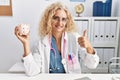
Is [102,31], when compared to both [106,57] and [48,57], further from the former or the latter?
[48,57]

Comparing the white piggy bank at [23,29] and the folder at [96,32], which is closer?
the white piggy bank at [23,29]

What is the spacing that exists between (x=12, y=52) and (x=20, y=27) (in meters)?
1.42

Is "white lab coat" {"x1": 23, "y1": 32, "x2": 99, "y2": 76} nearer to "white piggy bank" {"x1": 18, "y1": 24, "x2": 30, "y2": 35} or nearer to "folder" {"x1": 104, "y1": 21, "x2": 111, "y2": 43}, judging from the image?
"white piggy bank" {"x1": 18, "y1": 24, "x2": 30, "y2": 35}

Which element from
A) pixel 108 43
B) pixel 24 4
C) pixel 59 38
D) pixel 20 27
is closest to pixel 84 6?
pixel 108 43

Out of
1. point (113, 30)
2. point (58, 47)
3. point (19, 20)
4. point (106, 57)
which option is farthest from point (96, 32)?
point (19, 20)

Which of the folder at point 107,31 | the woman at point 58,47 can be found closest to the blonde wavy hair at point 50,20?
the woman at point 58,47

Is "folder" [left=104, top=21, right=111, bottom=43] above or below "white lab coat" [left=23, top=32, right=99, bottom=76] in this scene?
above

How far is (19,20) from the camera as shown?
2525 mm

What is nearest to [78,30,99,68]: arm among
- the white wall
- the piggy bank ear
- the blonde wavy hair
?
the blonde wavy hair

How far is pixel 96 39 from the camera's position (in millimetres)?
2324

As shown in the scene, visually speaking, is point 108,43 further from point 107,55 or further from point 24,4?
point 24,4

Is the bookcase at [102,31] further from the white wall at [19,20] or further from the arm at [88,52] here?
the arm at [88,52]

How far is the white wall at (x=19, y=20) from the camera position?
2.48 meters

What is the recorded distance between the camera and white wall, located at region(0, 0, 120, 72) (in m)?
2.48
